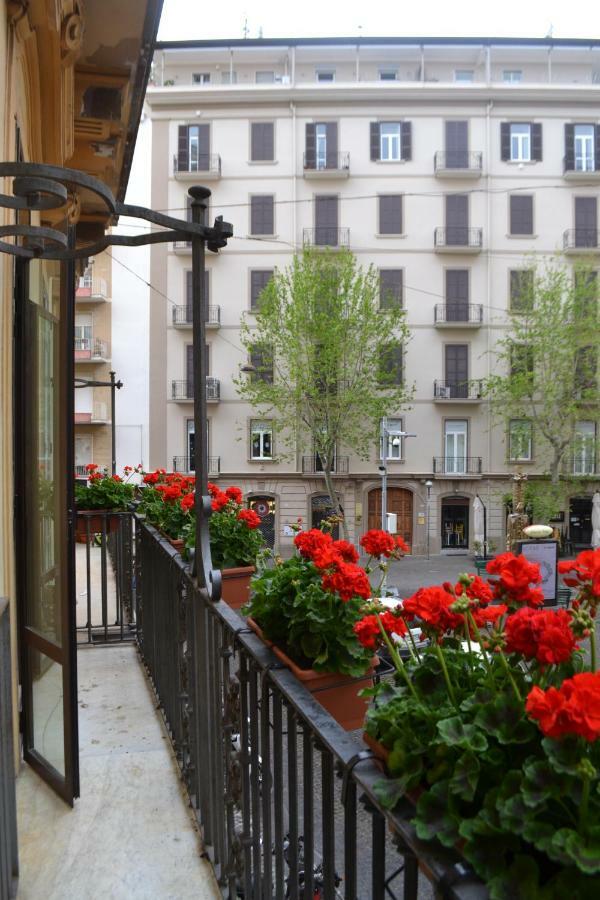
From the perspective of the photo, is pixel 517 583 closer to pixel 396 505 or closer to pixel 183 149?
pixel 396 505

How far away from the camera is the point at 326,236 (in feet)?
83.8

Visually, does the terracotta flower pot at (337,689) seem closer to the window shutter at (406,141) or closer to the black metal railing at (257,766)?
the black metal railing at (257,766)

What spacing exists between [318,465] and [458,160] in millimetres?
12542

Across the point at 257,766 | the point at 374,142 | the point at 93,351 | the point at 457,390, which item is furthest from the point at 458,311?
the point at 257,766

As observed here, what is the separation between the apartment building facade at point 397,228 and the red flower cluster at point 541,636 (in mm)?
24276

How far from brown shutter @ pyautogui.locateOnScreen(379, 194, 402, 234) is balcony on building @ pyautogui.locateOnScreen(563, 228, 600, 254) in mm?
6258

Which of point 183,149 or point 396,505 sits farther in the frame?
point 183,149

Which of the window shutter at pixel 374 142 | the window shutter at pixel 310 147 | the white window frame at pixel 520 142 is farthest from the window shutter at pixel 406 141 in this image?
the white window frame at pixel 520 142

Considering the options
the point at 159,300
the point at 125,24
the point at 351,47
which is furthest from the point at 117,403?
the point at 125,24

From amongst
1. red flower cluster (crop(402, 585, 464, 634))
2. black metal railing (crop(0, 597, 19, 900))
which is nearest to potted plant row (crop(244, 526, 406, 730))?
red flower cluster (crop(402, 585, 464, 634))

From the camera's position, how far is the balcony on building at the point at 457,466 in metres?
25.2

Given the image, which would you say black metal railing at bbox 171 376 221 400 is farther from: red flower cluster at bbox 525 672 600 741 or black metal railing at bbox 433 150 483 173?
red flower cluster at bbox 525 672 600 741

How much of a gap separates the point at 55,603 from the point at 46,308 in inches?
48.7

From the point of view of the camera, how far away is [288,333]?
24.3m
